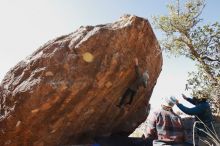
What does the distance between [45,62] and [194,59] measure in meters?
8.35

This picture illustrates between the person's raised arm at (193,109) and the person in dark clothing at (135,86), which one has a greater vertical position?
the person in dark clothing at (135,86)

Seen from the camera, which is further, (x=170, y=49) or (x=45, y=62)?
(x=170, y=49)

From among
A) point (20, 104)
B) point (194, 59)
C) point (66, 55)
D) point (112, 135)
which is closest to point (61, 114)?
point (20, 104)

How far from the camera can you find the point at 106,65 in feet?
30.2

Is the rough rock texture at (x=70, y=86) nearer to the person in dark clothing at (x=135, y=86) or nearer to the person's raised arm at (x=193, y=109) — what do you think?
the person in dark clothing at (x=135, y=86)

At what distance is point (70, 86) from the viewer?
28.4ft

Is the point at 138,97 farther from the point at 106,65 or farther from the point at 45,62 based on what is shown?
the point at 45,62

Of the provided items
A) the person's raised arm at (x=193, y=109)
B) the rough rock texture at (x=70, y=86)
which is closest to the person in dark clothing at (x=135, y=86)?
the rough rock texture at (x=70, y=86)

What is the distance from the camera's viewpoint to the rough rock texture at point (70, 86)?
852 centimetres

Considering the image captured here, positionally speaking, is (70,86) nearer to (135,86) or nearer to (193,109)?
(135,86)

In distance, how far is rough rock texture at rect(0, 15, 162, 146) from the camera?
852cm

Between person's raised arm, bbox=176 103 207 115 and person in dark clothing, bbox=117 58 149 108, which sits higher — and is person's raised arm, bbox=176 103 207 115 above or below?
below

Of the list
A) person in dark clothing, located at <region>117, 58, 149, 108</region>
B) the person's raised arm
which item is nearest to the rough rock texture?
person in dark clothing, located at <region>117, 58, 149, 108</region>

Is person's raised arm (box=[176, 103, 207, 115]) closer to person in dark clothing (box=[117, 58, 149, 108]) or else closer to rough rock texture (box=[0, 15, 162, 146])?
person in dark clothing (box=[117, 58, 149, 108])
